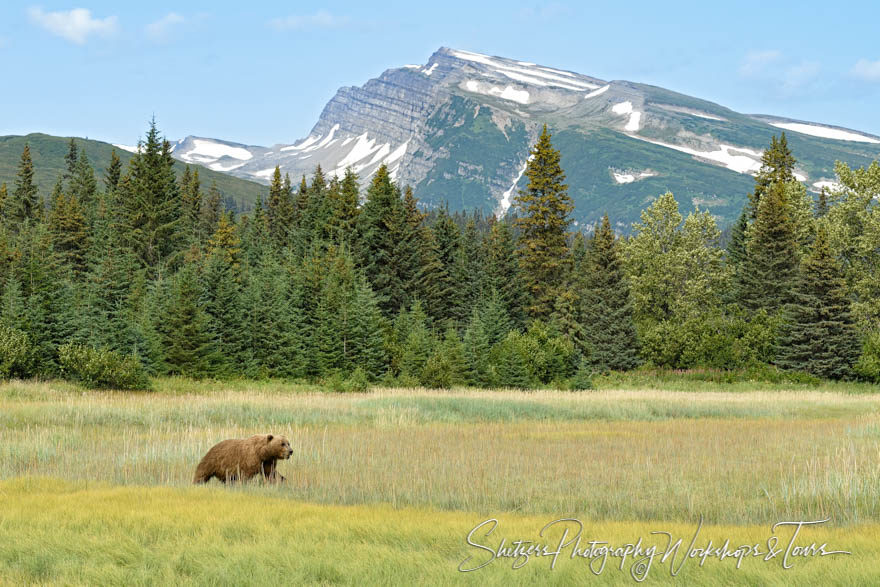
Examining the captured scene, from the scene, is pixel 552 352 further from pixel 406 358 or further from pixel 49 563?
pixel 49 563

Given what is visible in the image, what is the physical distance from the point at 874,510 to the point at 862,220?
182ft

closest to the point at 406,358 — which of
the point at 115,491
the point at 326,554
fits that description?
the point at 115,491

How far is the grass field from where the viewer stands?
8.78 meters

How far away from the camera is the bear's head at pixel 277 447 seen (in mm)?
14016

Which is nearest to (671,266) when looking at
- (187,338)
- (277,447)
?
(187,338)

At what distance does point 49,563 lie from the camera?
890 centimetres

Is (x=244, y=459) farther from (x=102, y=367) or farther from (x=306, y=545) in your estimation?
(x=102, y=367)

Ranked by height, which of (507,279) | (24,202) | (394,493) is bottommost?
(394,493)

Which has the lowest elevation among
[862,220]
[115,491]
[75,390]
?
[75,390]

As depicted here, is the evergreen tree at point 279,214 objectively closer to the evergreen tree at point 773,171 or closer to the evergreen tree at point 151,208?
the evergreen tree at point 151,208

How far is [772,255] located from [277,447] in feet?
195

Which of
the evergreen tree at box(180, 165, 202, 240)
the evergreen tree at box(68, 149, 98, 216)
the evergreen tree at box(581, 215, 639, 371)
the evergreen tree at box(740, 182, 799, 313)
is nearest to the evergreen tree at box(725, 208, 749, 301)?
the evergreen tree at box(740, 182, 799, 313)

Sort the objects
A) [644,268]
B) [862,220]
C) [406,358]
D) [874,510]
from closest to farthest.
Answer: [874,510]
[406,358]
[862,220]
[644,268]

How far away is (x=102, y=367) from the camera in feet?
113
